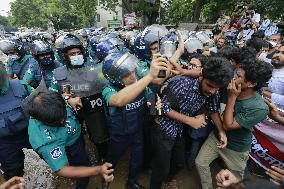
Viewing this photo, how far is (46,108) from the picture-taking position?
2.28 metres

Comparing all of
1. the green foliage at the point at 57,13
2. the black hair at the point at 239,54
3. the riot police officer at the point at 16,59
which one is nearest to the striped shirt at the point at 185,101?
the black hair at the point at 239,54

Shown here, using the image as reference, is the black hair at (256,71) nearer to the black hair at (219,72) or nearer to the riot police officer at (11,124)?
the black hair at (219,72)

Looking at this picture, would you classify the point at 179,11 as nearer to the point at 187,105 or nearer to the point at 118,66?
the point at 187,105

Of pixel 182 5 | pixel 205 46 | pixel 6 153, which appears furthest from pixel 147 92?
pixel 182 5

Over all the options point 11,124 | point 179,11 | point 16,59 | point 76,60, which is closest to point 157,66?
point 76,60

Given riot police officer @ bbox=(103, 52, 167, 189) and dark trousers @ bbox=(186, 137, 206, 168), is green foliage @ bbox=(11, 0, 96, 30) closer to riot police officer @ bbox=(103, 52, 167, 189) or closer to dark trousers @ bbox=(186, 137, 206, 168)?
dark trousers @ bbox=(186, 137, 206, 168)

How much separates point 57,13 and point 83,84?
47.2m

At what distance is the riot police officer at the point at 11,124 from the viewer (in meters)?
2.80

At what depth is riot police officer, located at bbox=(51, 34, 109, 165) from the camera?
3.32m

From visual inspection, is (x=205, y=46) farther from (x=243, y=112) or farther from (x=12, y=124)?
(x=12, y=124)

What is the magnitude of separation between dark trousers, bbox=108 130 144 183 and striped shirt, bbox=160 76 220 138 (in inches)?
19.0

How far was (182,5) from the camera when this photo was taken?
68.4ft

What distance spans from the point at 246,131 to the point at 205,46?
313 centimetres

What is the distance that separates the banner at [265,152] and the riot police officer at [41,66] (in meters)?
3.40
